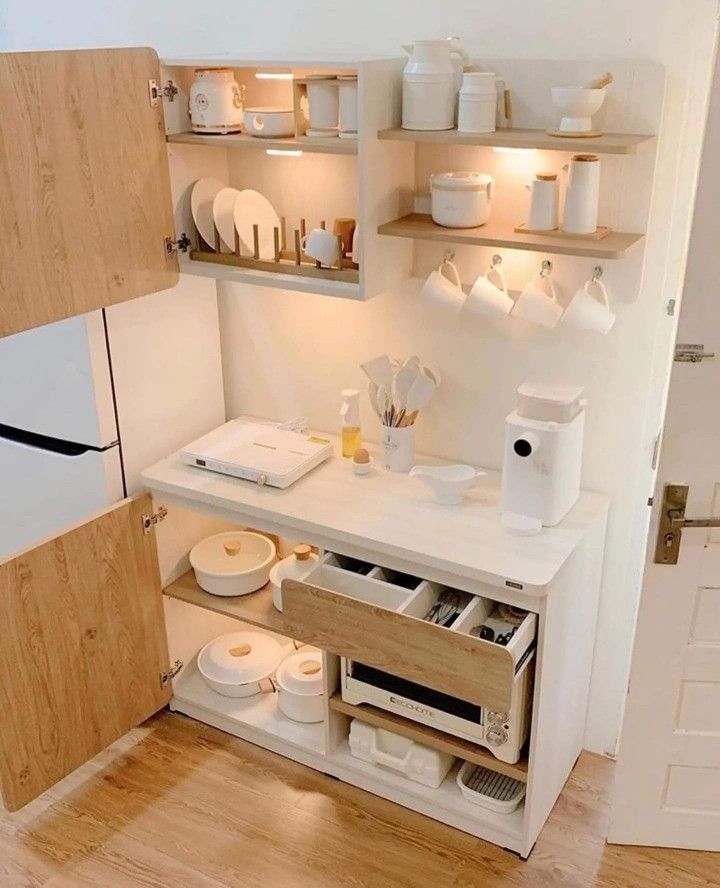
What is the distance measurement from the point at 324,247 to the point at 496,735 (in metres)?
1.17

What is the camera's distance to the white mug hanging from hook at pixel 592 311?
2.01 meters

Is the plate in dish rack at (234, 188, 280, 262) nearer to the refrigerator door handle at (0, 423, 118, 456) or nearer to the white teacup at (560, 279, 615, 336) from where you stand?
the refrigerator door handle at (0, 423, 118, 456)

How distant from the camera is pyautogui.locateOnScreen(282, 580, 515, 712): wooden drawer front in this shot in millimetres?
1877

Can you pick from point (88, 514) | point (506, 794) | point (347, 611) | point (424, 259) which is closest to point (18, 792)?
point (88, 514)

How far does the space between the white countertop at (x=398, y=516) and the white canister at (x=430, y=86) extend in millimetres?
856

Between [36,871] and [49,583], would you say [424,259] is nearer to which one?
[49,583]

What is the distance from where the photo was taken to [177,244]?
222cm

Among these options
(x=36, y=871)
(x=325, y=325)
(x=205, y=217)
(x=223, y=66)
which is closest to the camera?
(x=223, y=66)

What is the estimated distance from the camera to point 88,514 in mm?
2377

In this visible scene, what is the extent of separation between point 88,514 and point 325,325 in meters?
0.79

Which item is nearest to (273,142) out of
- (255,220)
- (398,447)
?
(255,220)

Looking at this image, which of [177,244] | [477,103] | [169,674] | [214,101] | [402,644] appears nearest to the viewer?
[477,103]

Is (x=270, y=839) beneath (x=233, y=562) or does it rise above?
beneath

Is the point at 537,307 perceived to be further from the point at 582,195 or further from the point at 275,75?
the point at 275,75
